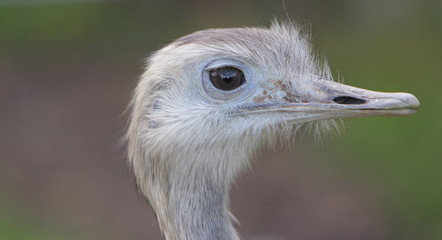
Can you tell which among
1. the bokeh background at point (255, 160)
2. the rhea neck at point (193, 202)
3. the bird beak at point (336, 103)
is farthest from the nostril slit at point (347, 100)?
the bokeh background at point (255, 160)

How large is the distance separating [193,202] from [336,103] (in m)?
0.59

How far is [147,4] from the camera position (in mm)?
8078

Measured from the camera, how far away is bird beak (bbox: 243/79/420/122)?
Answer: 8.55 ft

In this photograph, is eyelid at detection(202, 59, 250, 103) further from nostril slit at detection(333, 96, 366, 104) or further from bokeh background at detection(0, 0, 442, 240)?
bokeh background at detection(0, 0, 442, 240)

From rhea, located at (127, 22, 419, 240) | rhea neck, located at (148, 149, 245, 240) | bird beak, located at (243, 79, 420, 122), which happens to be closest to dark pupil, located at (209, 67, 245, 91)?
rhea, located at (127, 22, 419, 240)

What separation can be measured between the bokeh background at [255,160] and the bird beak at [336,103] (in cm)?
145

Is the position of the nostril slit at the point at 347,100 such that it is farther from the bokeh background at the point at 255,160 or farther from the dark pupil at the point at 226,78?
the bokeh background at the point at 255,160

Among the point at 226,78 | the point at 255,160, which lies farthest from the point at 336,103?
the point at 255,160

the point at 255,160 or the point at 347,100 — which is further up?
the point at 347,100

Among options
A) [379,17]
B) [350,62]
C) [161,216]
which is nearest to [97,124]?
[350,62]

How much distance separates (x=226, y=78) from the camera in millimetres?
2771

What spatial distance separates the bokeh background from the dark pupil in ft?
4.96

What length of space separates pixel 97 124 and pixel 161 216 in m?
4.12

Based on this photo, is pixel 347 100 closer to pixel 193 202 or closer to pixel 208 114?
pixel 208 114
